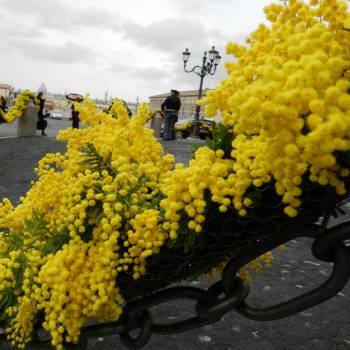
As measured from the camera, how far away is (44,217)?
162 centimetres

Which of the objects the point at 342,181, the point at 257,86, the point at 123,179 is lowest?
the point at 123,179

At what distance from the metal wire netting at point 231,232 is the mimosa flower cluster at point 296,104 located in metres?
0.04

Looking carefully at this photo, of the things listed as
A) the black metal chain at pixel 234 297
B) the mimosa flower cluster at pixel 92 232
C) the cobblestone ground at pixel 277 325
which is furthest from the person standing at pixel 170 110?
the black metal chain at pixel 234 297

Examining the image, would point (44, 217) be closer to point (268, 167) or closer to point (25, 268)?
point (25, 268)

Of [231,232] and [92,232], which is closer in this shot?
[231,232]

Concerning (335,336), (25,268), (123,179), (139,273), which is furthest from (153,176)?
(335,336)

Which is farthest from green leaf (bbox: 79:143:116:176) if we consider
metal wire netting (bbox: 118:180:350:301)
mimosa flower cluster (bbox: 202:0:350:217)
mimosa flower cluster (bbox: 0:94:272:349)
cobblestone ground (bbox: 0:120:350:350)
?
cobblestone ground (bbox: 0:120:350:350)

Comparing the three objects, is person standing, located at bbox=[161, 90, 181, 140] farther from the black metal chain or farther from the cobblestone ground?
the black metal chain

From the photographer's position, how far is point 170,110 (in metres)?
18.1

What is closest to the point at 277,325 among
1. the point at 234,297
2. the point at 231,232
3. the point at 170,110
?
the point at 234,297

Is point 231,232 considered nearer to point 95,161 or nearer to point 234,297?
point 234,297

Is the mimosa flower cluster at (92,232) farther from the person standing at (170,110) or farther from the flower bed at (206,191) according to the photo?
the person standing at (170,110)

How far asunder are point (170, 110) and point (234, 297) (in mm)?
17216

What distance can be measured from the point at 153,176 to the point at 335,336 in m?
2.59
